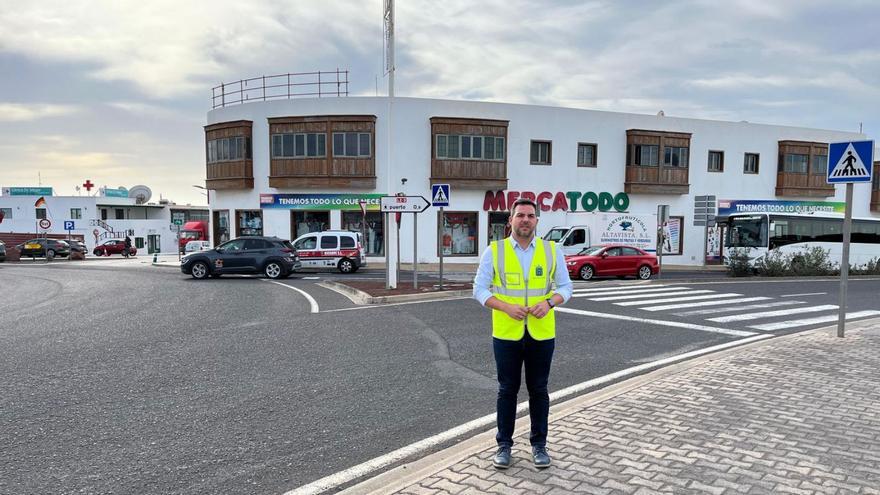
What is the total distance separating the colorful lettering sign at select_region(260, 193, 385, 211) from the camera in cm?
2923

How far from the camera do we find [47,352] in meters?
7.75

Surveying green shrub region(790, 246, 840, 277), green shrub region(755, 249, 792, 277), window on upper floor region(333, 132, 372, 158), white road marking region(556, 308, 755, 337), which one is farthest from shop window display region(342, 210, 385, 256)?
white road marking region(556, 308, 755, 337)

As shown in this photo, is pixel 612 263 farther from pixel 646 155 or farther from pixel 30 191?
pixel 30 191

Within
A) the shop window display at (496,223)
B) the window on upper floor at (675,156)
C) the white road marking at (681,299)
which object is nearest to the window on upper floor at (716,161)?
the window on upper floor at (675,156)

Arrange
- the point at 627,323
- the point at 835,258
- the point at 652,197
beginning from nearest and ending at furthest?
1. the point at 627,323
2. the point at 835,258
3. the point at 652,197

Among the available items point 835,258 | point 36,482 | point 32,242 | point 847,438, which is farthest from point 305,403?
point 32,242

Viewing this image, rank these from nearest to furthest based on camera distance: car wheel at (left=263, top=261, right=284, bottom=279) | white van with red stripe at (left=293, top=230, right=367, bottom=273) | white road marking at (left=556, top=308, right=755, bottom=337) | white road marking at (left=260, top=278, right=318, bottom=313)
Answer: white road marking at (left=556, top=308, right=755, bottom=337) → white road marking at (left=260, top=278, right=318, bottom=313) → car wheel at (left=263, top=261, right=284, bottom=279) → white van with red stripe at (left=293, top=230, right=367, bottom=273)

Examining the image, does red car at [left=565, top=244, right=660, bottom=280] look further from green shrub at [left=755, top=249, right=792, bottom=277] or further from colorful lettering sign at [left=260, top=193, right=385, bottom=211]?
colorful lettering sign at [left=260, top=193, right=385, bottom=211]

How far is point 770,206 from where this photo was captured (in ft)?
115

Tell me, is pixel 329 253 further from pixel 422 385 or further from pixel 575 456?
pixel 575 456

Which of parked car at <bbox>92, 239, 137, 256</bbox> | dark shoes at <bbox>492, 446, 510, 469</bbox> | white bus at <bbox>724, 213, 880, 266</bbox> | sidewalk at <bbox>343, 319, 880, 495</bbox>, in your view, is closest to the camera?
sidewalk at <bbox>343, 319, 880, 495</bbox>

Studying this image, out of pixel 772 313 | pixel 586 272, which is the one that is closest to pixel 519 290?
pixel 772 313

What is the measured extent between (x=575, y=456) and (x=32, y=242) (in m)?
46.9

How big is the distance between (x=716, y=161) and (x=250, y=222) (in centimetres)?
2771
